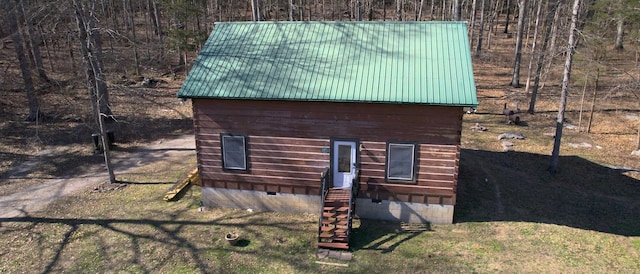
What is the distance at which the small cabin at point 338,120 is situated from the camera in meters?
12.2

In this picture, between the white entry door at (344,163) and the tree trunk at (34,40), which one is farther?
the tree trunk at (34,40)

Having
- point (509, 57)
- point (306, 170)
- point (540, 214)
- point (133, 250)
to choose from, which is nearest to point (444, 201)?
point (540, 214)

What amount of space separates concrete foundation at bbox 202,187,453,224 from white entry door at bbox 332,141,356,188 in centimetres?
81

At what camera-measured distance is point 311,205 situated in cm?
1380

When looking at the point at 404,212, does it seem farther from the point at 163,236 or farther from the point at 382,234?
the point at 163,236

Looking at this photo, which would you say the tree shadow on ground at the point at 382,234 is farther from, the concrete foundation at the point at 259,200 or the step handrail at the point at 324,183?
the concrete foundation at the point at 259,200

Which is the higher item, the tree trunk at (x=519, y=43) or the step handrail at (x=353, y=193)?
the tree trunk at (x=519, y=43)

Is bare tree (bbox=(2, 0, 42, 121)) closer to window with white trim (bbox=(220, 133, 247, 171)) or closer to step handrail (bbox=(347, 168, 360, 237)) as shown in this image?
window with white trim (bbox=(220, 133, 247, 171))

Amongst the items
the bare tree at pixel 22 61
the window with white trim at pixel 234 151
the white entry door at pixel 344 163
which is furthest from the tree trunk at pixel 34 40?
the white entry door at pixel 344 163

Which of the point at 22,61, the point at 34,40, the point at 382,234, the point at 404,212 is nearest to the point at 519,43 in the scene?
the point at 404,212

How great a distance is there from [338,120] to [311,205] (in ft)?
10.2

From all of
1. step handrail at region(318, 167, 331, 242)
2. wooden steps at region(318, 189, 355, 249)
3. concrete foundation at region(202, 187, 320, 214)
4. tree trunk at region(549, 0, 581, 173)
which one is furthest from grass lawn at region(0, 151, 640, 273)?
tree trunk at region(549, 0, 581, 173)

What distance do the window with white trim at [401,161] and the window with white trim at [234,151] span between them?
468cm

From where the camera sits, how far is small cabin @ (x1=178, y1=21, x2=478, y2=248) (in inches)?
481
